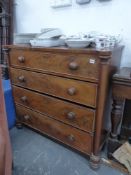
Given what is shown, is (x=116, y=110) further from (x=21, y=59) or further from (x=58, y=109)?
(x=21, y=59)

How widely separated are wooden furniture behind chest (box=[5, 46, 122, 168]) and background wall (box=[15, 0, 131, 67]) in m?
0.22

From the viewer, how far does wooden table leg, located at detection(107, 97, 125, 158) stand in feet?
3.64

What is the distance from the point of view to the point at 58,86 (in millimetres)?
1183

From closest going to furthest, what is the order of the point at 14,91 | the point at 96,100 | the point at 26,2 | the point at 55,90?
the point at 96,100 < the point at 55,90 < the point at 14,91 < the point at 26,2

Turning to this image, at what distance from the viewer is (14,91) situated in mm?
1524

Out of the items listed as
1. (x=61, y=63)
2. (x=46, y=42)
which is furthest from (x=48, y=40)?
(x=61, y=63)

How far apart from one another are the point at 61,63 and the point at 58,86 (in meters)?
0.17

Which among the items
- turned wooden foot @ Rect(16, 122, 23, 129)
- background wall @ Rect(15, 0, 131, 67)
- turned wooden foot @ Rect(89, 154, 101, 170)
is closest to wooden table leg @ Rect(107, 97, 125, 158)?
turned wooden foot @ Rect(89, 154, 101, 170)

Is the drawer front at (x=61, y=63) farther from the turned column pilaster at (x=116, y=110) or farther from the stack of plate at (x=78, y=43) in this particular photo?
the turned column pilaster at (x=116, y=110)

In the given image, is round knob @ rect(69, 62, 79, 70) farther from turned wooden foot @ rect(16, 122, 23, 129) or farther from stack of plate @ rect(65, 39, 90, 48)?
turned wooden foot @ rect(16, 122, 23, 129)

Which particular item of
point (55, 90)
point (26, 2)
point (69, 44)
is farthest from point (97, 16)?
point (26, 2)

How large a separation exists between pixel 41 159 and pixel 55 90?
58cm

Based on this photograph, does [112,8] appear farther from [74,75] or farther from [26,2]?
[26,2]

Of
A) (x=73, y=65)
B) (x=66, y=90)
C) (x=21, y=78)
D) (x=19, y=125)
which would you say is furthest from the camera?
(x=19, y=125)
